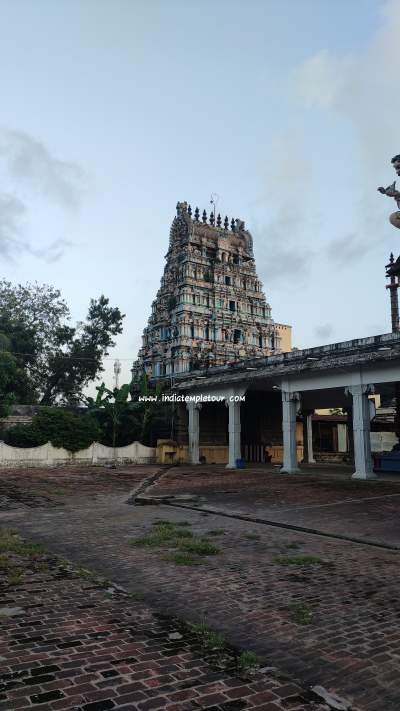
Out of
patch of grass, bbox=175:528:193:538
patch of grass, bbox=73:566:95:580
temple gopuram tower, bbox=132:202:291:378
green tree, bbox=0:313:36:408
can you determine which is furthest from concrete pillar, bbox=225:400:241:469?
patch of grass, bbox=73:566:95:580

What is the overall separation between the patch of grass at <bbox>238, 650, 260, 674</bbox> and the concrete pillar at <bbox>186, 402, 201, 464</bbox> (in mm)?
29149

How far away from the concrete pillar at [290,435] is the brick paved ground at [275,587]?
42.1 ft

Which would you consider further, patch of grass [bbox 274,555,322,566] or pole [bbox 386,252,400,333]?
pole [bbox 386,252,400,333]

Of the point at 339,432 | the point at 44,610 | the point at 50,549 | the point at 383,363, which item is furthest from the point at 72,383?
the point at 44,610

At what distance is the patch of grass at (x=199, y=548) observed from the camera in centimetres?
838

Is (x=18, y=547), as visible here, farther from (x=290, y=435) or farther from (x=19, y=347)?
(x=19, y=347)

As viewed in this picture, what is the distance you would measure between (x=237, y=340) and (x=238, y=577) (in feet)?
133

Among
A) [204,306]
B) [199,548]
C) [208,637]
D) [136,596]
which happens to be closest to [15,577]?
[136,596]

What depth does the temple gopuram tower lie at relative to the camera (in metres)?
44.7

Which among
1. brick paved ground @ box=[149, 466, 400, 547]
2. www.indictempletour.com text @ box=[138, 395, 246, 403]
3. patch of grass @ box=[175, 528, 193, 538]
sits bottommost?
brick paved ground @ box=[149, 466, 400, 547]

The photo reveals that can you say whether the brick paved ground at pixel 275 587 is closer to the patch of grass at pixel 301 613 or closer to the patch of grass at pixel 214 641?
the patch of grass at pixel 301 613

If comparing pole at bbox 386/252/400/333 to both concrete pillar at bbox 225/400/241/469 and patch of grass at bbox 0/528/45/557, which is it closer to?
concrete pillar at bbox 225/400/241/469

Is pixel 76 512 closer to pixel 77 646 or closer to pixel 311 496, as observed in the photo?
pixel 311 496

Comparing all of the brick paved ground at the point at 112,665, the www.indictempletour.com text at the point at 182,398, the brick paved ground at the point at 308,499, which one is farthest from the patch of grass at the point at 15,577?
the www.indictempletour.com text at the point at 182,398
